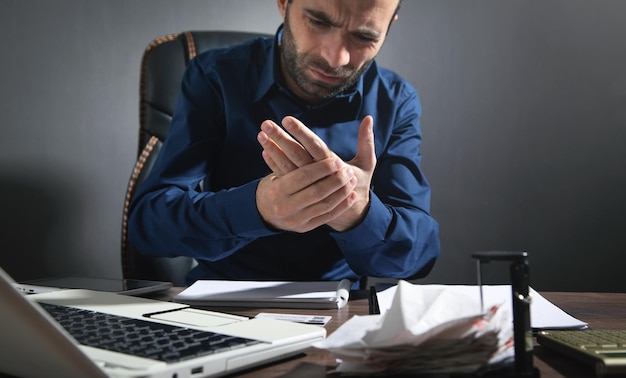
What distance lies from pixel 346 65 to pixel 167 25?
753mm

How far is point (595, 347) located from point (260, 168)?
3.11 feet

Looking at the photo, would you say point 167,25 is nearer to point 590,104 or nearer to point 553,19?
point 553,19

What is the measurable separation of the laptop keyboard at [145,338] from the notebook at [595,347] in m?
0.28

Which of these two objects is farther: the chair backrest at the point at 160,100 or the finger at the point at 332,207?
the chair backrest at the point at 160,100

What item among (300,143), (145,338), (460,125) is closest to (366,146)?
(300,143)

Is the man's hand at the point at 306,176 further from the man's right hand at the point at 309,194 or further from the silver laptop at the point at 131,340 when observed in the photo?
the silver laptop at the point at 131,340

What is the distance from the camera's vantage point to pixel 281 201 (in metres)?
1.03

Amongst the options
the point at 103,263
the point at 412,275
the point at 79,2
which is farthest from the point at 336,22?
the point at 103,263

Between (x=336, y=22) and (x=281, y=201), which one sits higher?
(x=336, y=22)

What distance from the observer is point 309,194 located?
99cm

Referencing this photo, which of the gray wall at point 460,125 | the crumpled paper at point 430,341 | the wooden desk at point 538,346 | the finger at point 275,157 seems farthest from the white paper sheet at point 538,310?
the gray wall at point 460,125

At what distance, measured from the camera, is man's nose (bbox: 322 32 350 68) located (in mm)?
1287

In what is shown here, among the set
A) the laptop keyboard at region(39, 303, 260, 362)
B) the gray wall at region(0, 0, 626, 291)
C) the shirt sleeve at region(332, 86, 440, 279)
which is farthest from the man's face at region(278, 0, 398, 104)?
the laptop keyboard at region(39, 303, 260, 362)

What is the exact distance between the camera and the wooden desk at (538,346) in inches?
21.8
